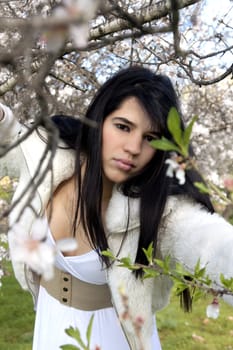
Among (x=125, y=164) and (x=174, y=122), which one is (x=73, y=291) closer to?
(x=125, y=164)

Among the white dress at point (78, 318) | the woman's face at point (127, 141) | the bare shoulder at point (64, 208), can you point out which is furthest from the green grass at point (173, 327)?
the woman's face at point (127, 141)

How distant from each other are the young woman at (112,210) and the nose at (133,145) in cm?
1

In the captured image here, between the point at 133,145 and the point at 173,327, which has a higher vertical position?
the point at 133,145

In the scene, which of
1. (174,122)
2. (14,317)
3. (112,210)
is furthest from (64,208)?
(14,317)

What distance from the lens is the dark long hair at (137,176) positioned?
130 cm

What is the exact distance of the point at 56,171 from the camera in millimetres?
1384

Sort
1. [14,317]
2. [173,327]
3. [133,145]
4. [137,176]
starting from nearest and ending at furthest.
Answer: [133,145] < [137,176] < [173,327] < [14,317]

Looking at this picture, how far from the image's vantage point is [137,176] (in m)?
1.35

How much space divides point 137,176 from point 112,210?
0.11 metres

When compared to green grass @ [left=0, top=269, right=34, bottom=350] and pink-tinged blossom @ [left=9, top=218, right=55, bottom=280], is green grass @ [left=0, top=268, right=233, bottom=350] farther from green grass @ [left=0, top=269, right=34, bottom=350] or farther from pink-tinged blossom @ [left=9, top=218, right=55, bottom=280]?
pink-tinged blossom @ [left=9, top=218, right=55, bottom=280]

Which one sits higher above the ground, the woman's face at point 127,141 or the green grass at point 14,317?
the woman's face at point 127,141

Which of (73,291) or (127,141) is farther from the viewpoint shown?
(73,291)

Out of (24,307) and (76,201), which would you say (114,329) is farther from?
(24,307)

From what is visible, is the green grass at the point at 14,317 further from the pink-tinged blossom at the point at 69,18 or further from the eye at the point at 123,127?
the pink-tinged blossom at the point at 69,18
